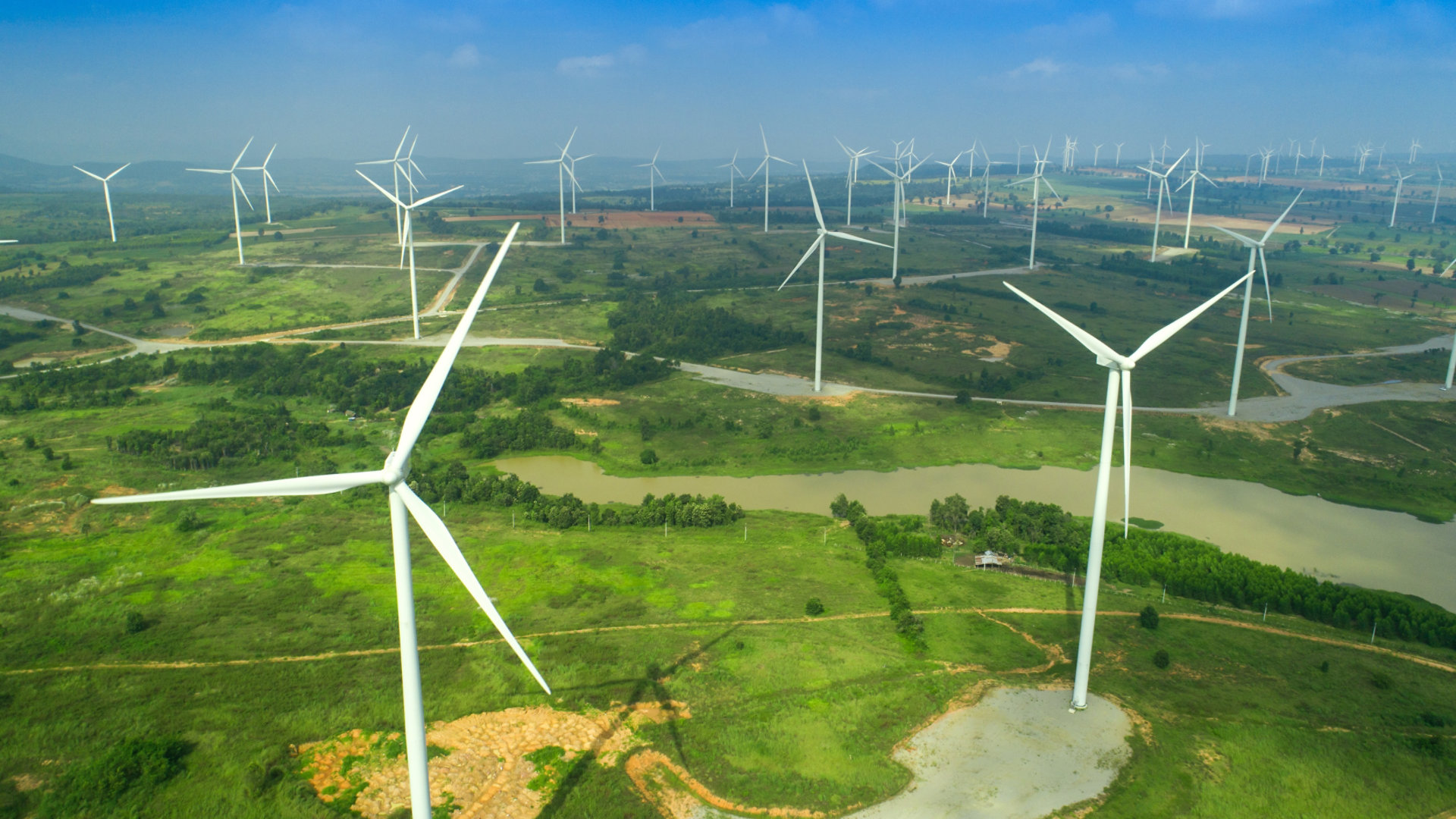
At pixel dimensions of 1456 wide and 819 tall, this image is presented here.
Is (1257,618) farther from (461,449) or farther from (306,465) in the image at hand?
(306,465)

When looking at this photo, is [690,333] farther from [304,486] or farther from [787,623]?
[304,486]

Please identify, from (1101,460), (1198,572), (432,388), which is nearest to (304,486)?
(432,388)

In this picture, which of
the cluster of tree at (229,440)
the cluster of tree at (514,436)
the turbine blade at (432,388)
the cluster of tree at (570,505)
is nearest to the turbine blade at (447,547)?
the turbine blade at (432,388)

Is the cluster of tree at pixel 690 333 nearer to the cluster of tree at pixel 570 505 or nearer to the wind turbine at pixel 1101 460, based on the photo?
the cluster of tree at pixel 570 505

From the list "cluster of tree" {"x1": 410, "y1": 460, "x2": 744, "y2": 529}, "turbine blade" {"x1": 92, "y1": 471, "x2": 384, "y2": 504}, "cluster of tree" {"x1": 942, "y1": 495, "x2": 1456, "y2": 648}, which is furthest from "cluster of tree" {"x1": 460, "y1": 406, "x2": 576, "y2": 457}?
"turbine blade" {"x1": 92, "y1": 471, "x2": 384, "y2": 504}

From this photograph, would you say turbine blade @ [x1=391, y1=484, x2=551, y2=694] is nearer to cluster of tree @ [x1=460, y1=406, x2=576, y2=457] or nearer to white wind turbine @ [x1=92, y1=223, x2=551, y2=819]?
white wind turbine @ [x1=92, y1=223, x2=551, y2=819]

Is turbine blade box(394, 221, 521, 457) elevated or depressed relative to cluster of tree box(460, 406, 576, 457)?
elevated

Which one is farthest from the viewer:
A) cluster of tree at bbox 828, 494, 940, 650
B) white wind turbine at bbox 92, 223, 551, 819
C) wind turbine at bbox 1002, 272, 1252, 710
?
cluster of tree at bbox 828, 494, 940, 650
